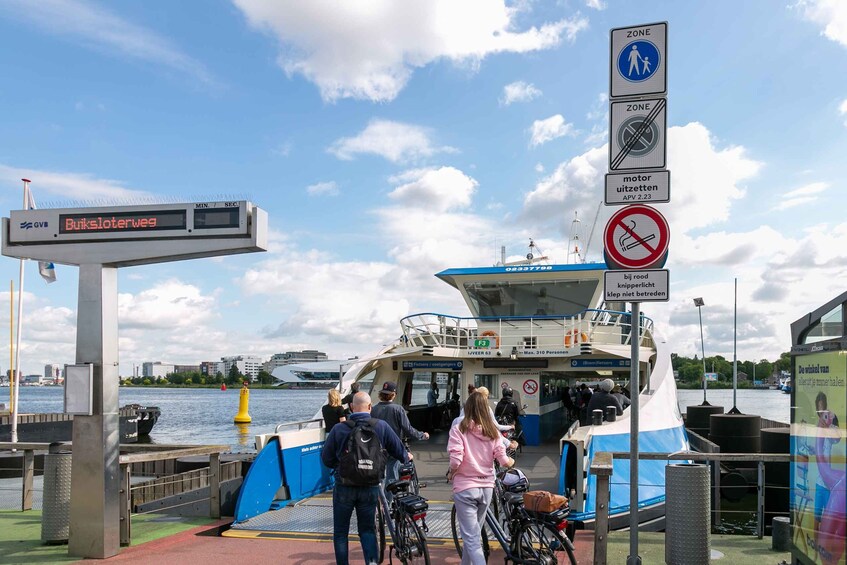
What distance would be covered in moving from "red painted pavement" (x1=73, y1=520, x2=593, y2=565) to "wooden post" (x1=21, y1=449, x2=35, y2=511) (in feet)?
9.10

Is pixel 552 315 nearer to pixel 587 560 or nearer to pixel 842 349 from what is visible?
pixel 587 560

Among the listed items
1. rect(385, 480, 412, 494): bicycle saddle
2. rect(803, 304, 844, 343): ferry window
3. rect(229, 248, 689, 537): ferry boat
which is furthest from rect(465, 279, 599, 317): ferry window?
rect(803, 304, 844, 343): ferry window

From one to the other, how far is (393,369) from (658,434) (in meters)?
5.79

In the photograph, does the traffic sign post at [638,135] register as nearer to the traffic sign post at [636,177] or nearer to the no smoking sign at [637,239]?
the traffic sign post at [636,177]

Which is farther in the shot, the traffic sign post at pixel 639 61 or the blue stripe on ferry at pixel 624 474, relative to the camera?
the blue stripe on ferry at pixel 624 474

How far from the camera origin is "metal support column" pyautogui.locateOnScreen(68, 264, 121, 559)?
6.56m

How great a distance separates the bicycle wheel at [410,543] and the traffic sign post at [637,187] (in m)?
2.94

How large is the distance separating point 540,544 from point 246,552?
2.88 meters

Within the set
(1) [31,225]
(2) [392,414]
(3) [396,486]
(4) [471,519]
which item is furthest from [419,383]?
(4) [471,519]

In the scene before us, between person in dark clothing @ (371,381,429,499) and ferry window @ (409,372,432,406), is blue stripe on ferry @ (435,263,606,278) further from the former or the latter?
person in dark clothing @ (371,381,429,499)

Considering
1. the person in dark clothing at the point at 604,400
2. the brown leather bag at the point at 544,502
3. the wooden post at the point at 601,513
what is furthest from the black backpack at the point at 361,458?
the person in dark clothing at the point at 604,400

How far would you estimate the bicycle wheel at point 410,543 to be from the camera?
5.68 meters

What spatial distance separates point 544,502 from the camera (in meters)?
5.44

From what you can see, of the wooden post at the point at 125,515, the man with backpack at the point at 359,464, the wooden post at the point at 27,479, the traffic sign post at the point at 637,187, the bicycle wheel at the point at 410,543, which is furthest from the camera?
the wooden post at the point at 27,479
